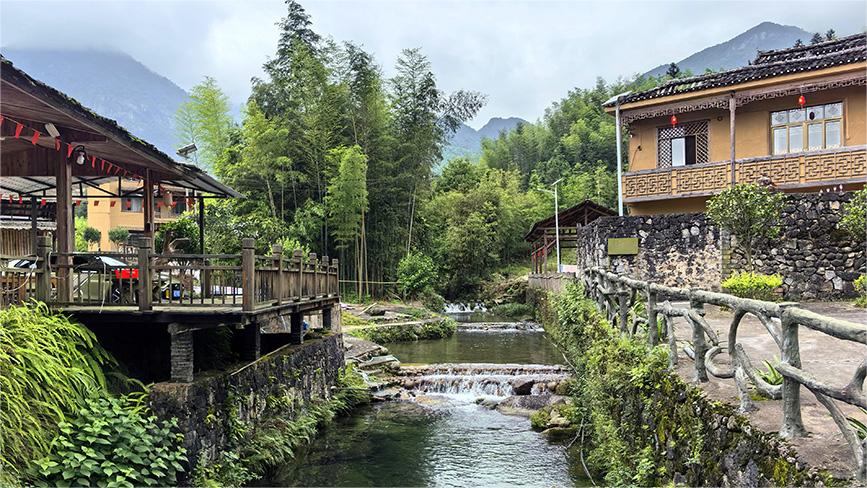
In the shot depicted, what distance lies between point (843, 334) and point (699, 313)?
2.49 metres

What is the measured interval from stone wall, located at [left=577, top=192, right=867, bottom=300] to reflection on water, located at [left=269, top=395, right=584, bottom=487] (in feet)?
15.0

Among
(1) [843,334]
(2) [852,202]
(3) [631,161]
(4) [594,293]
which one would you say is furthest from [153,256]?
(3) [631,161]

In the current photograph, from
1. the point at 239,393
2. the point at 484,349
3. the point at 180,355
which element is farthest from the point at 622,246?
the point at 180,355

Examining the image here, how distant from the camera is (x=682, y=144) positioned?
62.2 feet

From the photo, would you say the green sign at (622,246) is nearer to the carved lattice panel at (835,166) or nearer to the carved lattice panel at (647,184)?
the carved lattice panel at (647,184)

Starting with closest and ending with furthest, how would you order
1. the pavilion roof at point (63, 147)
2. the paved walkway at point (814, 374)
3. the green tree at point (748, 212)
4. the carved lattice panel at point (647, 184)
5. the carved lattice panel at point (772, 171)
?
the paved walkway at point (814, 374), the pavilion roof at point (63, 147), the green tree at point (748, 212), the carved lattice panel at point (772, 171), the carved lattice panel at point (647, 184)

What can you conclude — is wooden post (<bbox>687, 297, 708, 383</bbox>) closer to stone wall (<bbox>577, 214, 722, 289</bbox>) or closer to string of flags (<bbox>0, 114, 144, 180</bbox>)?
string of flags (<bbox>0, 114, 144, 180</bbox>)

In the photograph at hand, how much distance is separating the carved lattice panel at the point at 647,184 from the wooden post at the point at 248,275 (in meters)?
13.4

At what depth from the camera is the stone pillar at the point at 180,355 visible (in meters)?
7.12

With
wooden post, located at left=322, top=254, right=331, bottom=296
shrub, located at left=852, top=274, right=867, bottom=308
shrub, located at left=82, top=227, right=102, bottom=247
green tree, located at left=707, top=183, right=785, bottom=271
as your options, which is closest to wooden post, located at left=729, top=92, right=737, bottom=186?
green tree, located at left=707, top=183, right=785, bottom=271

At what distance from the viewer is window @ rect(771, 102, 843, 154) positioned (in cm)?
1645

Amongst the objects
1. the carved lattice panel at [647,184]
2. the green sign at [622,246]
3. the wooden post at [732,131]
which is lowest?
the green sign at [622,246]

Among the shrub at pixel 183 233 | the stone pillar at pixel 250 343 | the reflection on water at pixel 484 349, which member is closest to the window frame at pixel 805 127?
the reflection on water at pixel 484 349

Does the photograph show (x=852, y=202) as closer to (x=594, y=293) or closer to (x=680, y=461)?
(x=594, y=293)
